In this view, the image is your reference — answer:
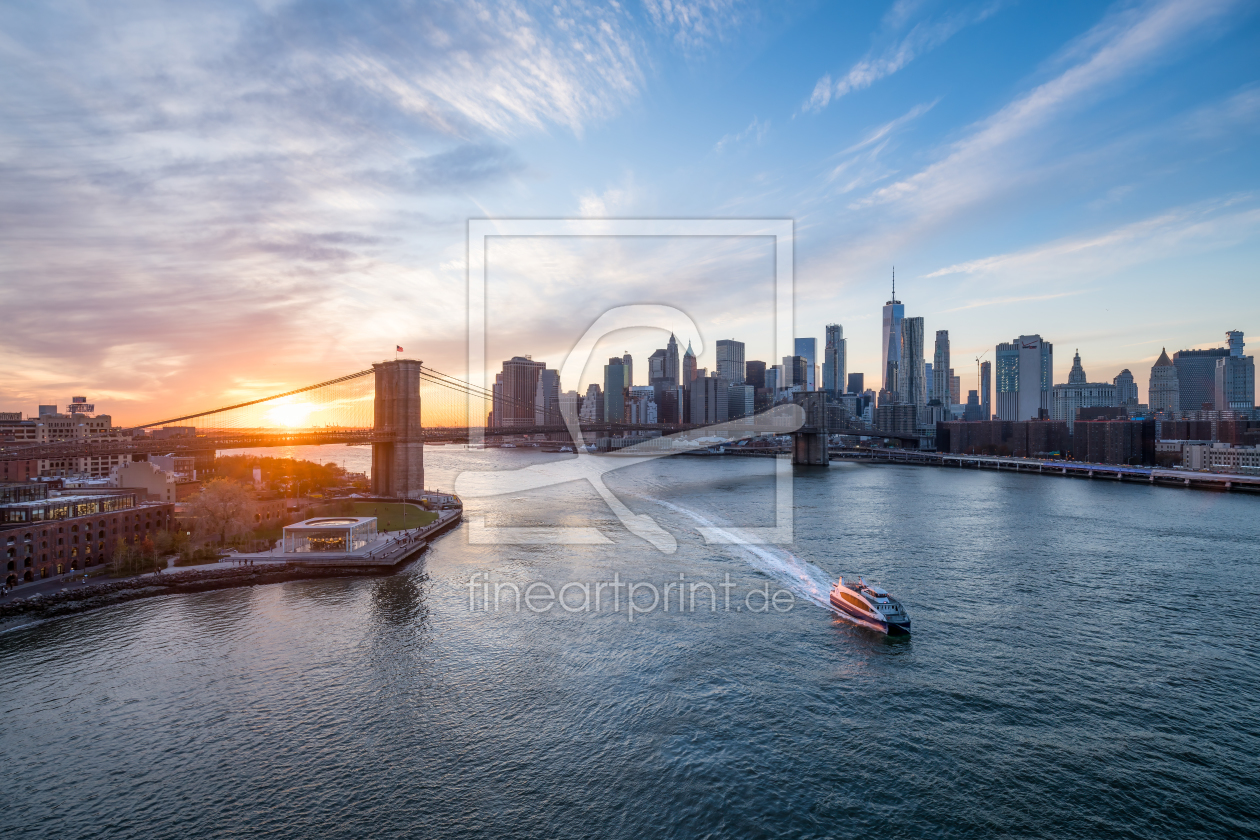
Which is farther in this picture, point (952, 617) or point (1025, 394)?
point (1025, 394)

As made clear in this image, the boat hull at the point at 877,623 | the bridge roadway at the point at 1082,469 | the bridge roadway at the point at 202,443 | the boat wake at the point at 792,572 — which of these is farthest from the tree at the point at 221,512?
the bridge roadway at the point at 1082,469

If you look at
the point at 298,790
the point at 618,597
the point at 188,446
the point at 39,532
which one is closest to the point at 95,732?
the point at 298,790

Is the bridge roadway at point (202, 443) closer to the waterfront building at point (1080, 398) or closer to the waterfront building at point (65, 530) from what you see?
the waterfront building at point (65, 530)

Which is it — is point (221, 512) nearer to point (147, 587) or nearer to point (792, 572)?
point (147, 587)

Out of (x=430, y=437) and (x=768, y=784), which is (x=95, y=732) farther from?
(x=430, y=437)

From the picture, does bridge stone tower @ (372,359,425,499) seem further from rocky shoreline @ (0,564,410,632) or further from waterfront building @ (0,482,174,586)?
rocky shoreline @ (0,564,410,632)

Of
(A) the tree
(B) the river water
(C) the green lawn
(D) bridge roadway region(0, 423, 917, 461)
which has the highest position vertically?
(D) bridge roadway region(0, 423, 917, 461)
